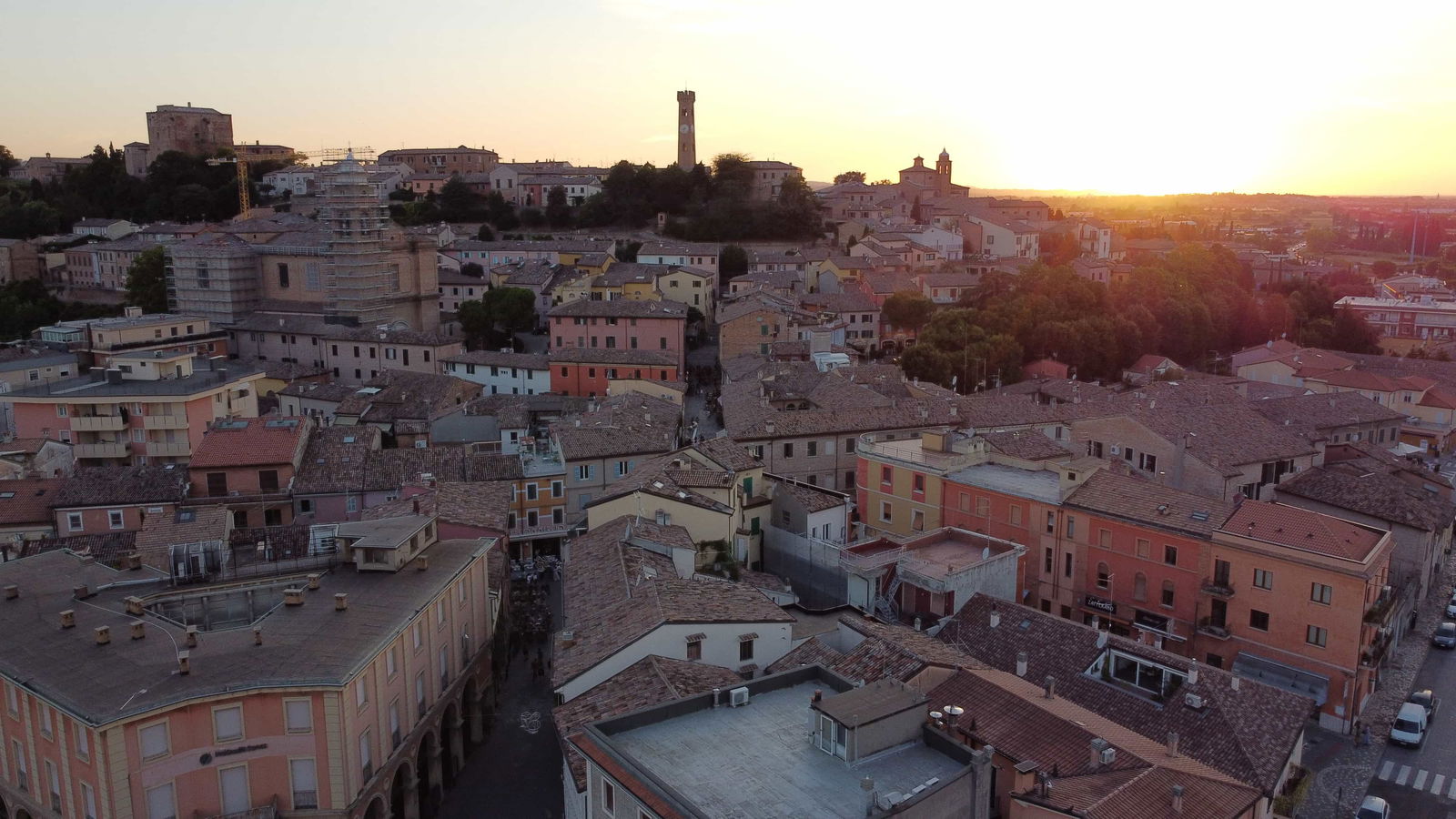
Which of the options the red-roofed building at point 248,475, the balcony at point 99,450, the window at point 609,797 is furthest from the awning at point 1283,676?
the balcony at point 99,450

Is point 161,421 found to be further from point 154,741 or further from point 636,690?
point 636,690

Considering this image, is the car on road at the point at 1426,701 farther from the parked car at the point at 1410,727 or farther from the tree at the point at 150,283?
the tree at the point at 150,283

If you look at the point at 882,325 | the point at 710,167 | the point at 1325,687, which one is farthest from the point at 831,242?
the point at 1325,687

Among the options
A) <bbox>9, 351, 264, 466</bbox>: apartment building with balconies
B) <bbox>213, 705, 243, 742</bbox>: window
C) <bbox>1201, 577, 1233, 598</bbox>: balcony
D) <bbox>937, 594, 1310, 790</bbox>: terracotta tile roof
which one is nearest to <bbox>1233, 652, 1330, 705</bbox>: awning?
<bbox>1201, 577, 1233, 598</bbox>: balcony

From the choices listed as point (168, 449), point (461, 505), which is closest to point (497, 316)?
point (168, 449)

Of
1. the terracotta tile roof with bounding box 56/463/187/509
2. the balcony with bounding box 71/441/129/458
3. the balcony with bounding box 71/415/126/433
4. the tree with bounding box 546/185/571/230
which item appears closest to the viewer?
the terracotta tile roof with bounding box 56/463/187/509

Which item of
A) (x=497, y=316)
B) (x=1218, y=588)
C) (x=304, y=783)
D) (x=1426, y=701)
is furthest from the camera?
(x=497, y=316)

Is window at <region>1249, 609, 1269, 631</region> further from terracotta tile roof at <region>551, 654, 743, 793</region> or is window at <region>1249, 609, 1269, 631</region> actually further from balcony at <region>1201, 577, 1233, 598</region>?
terracotta tile roof at <region>551, 654, 743, 793</region>
